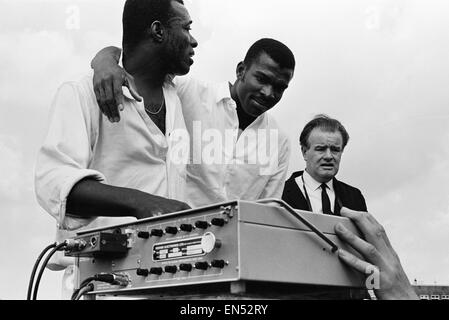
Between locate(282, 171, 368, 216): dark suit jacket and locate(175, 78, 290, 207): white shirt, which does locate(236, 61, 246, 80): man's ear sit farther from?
locate(282, 171, 368, 216): dark suit jacket

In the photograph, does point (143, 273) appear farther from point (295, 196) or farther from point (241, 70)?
point (241, 70)

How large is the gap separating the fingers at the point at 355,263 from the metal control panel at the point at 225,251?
0.01m

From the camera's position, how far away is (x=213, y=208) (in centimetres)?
85

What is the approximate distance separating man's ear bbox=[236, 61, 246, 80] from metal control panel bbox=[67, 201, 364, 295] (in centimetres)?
106

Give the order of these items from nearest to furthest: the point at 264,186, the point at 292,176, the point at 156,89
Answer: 1. the point at 156,89
2. the point at 264,186
3. the point at 292,176

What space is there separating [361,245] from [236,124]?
86cm

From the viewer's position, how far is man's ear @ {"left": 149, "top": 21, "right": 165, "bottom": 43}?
1.37 metres

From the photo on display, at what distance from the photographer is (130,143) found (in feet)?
3.99

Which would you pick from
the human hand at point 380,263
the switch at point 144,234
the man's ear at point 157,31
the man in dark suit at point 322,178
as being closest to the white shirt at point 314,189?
the man in dark suit at point 322,178

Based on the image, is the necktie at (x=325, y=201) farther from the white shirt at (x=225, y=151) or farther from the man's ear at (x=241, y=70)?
the man's ear at (x=241, y=70)

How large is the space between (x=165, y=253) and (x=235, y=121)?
3.01 ft

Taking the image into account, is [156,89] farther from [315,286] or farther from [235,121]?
[315,286]

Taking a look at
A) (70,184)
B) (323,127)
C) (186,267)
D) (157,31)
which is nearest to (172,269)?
(186,267)
